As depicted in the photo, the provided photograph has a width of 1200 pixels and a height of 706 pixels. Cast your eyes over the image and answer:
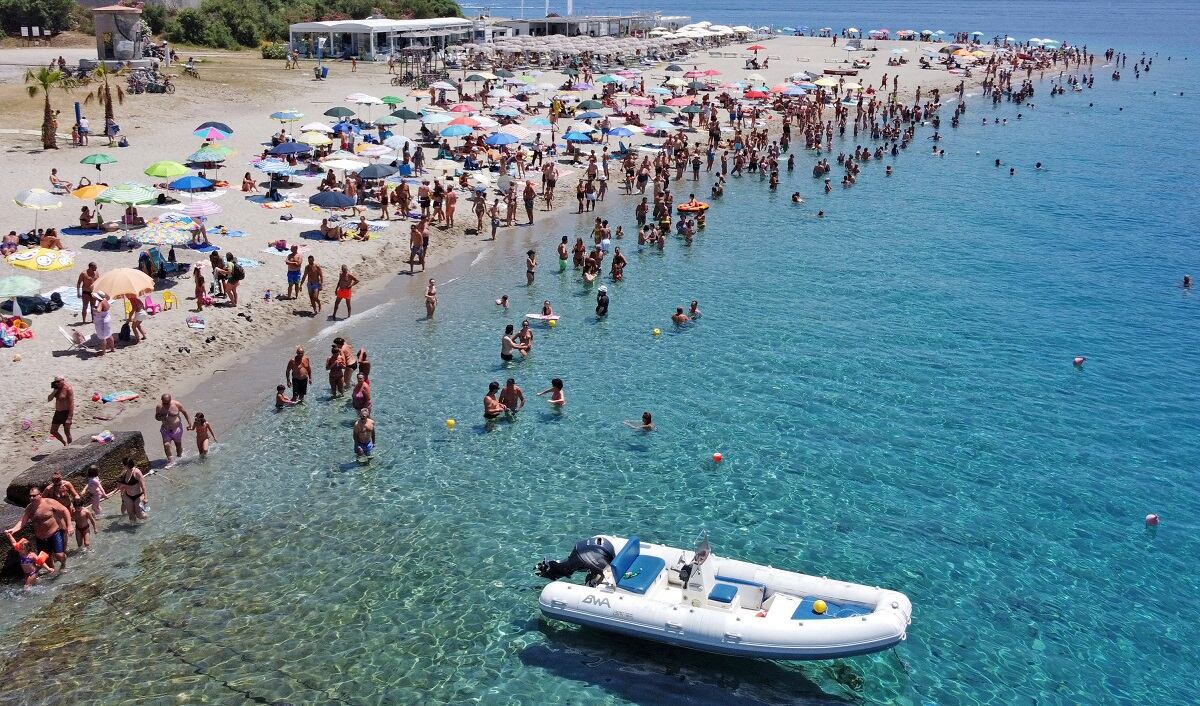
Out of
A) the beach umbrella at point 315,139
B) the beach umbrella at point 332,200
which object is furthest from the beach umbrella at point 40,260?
the beach umbrella at point 315,139

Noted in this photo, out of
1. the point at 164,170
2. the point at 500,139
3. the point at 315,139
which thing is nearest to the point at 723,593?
the point at 164,170

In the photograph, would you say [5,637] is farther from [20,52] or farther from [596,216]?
[20,52]

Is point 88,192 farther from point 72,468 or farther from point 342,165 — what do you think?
point 72,468

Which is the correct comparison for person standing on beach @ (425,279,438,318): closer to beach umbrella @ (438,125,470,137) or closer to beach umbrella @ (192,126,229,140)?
beach umbrella @ (192,126,229,140)

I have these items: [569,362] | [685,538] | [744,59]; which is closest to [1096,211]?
[569,362]

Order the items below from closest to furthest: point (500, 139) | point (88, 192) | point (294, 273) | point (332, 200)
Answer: point (294, 273), point (88, 192), point (332, 200), point (500, 139)


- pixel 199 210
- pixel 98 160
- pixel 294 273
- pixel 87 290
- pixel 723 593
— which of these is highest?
pixel 98 160

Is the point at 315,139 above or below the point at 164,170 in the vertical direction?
above
